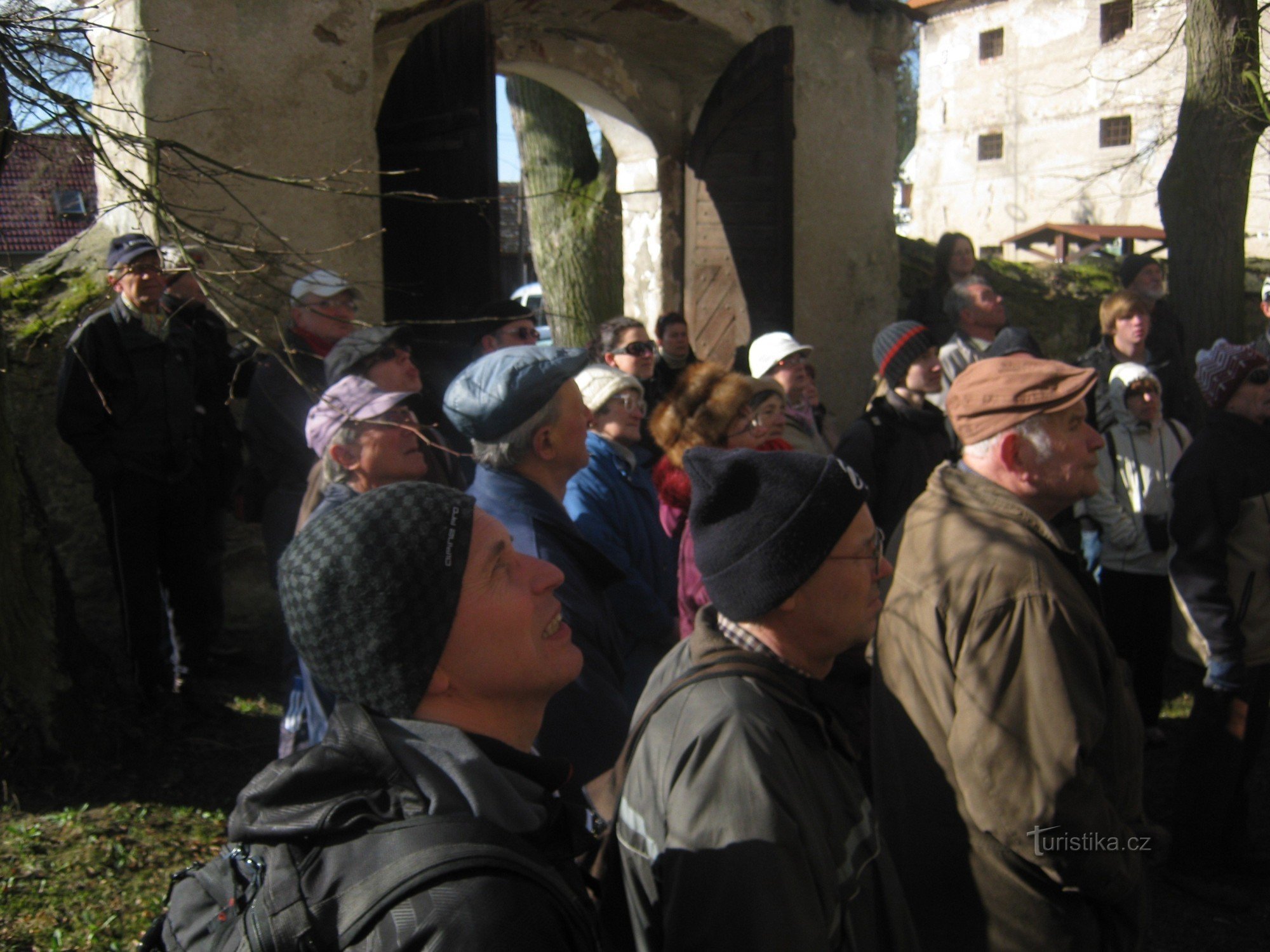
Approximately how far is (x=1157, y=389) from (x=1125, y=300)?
0.83 metres

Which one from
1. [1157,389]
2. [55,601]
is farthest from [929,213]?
[55,601]

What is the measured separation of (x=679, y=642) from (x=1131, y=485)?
3.00 metres

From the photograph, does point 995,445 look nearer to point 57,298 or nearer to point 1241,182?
point 57,298

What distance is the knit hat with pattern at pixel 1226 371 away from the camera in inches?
135

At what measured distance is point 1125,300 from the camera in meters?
5.02

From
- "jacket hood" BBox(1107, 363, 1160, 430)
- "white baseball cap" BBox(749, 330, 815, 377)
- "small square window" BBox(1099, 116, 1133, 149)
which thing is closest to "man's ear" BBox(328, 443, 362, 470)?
"white baseball cap" BBox(749, 330, 815, 377)

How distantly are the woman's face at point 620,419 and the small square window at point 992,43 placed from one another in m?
29.6

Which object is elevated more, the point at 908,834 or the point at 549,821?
the point at 549,821

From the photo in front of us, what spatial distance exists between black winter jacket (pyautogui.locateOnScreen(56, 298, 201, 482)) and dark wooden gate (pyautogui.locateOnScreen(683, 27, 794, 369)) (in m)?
3.47

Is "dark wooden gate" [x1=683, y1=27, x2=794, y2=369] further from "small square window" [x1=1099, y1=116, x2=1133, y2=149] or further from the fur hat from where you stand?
"small square window" [x1=1099, y1=116, x2=1133, y2=149]

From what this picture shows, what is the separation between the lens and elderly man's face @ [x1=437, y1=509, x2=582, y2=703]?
4.27 feet

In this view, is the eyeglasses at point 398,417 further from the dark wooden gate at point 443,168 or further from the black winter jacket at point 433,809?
the dark wooden gate at point 443,168

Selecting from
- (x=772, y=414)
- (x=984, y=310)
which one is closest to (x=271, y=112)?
(x=772, y=414)

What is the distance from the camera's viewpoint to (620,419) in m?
3.17
